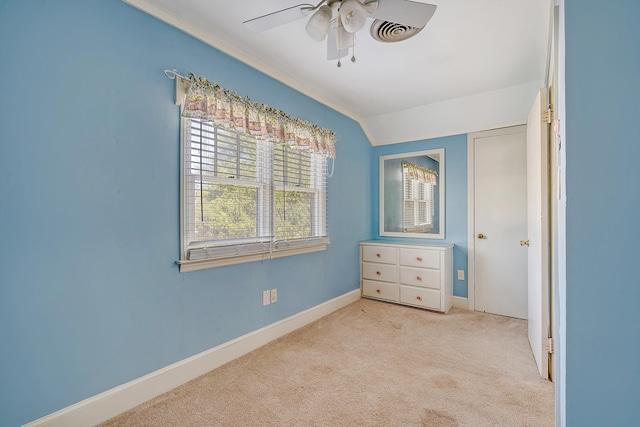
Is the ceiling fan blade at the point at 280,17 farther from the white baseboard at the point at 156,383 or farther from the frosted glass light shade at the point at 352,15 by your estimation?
the white baseboard at the point at 156,383

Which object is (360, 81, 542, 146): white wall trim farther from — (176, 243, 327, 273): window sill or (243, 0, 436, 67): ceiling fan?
(243, 0, 436, 67): ceiling fan

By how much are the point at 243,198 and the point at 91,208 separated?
101 centimetres

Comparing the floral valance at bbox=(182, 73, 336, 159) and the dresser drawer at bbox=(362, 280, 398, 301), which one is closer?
the floral valance at bbox=(182, 73, 336, 159)

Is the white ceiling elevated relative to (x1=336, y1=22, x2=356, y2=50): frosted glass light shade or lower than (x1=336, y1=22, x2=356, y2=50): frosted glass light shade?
elevated

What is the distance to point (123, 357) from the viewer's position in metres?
1.66

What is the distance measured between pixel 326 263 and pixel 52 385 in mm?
2299

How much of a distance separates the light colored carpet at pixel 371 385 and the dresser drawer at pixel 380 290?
2.48ft

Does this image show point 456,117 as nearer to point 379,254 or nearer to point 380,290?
point 379,254

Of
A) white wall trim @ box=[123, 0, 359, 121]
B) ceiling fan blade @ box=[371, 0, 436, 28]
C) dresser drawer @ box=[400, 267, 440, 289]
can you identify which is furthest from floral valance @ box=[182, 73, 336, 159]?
dresser drawer @ box=[400, 267, 440, 289]

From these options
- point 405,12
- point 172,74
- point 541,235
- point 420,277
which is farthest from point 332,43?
point 420,277

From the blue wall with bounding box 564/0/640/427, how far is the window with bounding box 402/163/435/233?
117 inches

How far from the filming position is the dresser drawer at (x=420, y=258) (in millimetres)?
3303

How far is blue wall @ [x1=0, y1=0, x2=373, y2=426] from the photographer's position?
4.41ft

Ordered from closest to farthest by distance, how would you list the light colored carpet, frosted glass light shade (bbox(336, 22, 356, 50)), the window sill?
the light colored carpet, frosted glass light shade (bbox(336, 22, 356, 50)), the window sill
